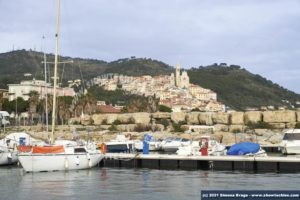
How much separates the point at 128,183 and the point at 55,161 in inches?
300

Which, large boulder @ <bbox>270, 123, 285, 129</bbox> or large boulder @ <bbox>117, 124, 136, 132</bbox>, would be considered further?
large boulder @ <bbox>117, 124, 136, 132</bbox>

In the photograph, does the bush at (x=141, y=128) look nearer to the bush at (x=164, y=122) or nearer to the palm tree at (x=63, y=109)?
the bush at (x=164, y=122)

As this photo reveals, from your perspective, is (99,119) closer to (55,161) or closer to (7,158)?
(7,158)

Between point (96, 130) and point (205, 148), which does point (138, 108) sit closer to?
point (96, 130)

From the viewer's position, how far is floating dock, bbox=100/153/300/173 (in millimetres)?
34562

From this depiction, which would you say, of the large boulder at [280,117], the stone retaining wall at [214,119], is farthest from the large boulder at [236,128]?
the large boulder at [280,117]

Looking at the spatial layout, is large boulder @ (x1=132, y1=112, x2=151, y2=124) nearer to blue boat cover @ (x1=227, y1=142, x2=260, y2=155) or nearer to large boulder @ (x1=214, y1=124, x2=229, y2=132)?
large boulder @ (x1=214, y1=124, x2=229, y2=132)

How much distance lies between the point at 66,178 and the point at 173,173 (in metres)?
7.18

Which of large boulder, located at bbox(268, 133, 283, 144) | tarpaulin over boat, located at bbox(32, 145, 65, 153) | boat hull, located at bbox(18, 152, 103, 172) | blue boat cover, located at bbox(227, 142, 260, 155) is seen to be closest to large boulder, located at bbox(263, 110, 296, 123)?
large boulder, located at bbox(268, 133, 283, 144)

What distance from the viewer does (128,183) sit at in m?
29.2

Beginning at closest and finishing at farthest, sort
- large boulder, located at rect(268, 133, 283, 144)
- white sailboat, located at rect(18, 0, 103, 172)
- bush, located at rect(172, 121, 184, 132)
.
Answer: white sailboat, located at rect(18, 0, 103, 172), large boulder, located at rect(268, 133, 283, 144), bush, located at rect(172, 121, 184, 132)

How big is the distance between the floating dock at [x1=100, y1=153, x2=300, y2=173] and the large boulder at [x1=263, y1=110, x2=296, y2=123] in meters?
50.7

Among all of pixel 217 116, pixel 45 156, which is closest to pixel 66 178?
pixel 45 156

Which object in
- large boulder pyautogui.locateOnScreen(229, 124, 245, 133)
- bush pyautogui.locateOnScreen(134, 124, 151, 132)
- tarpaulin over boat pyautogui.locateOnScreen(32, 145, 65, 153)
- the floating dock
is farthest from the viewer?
bush pyautogui.locateOnScreen(134, 124, 151, 132)
